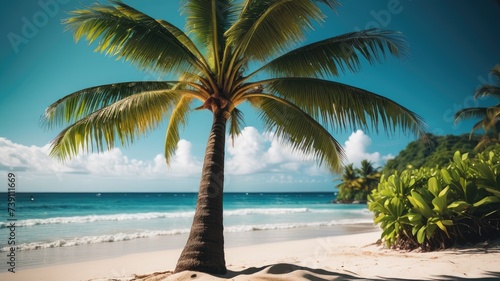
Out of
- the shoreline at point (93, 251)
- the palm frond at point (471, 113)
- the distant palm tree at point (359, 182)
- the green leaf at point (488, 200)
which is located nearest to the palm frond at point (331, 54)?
the green leaf at point (488, 200)

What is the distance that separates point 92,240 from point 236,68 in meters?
10.4

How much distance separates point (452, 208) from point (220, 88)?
441cm

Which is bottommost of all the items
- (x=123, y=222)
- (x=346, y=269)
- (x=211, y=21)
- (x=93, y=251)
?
(x=123, y=222)

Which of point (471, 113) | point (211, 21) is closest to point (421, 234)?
point (211, 21)

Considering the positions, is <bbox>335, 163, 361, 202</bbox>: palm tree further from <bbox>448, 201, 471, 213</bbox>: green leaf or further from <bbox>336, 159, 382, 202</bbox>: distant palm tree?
<bbox>448, 201, 471, 213</bbox>: green leaf

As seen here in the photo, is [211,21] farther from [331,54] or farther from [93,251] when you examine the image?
[93,251]

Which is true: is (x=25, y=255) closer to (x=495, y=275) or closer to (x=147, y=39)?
(x=147, y=39)

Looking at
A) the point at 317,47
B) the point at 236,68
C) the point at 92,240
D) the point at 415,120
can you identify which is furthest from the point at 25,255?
the point at 415,120

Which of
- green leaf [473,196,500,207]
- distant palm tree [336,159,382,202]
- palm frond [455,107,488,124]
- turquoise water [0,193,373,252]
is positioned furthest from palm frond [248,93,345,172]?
distant palm tree [336,159,382,202]

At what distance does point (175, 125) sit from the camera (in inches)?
298

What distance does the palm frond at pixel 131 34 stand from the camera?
524 cm

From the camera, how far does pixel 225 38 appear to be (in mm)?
6070

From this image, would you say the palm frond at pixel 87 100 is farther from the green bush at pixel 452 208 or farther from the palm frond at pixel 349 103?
the green bush at pixel 452 208

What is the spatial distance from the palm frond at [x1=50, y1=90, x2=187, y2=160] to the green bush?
4709 mm
